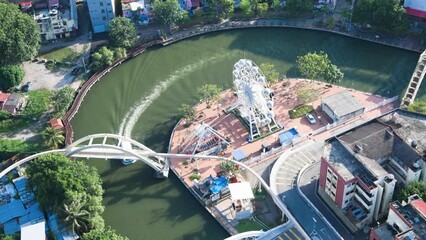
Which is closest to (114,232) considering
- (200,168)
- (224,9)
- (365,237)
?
(200,168)

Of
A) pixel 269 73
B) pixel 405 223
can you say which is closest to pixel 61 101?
pixel 269 73

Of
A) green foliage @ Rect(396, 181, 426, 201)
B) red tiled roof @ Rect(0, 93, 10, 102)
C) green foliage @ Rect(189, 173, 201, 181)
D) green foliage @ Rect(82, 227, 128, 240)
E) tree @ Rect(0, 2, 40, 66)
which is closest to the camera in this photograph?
green foliage @ Rect(396, 181, 426, 201)

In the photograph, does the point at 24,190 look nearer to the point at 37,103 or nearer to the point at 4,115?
the point at 4,115

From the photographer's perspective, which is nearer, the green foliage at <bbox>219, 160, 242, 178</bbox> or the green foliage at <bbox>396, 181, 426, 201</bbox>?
the green foliage at <bbox>396, 181, 426, 201</bbox>

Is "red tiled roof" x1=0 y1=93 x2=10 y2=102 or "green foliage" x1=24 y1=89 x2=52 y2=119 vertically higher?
"red tiled roof" x1=0 y1=93 x2=10 y2=102

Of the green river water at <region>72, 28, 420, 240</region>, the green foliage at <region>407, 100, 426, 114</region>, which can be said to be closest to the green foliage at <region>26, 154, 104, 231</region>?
the green river water at <region>72, 28, 420, 240</region>

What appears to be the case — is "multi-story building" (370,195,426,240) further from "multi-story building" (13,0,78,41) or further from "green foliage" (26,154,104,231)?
"multi-story building" (13,0,78,41)

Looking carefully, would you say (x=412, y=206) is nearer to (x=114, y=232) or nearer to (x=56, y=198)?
(x=114, y=232)
